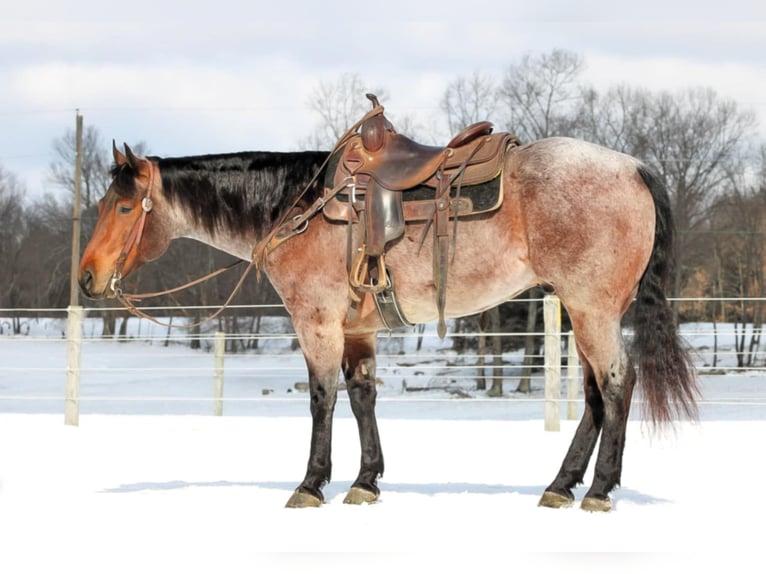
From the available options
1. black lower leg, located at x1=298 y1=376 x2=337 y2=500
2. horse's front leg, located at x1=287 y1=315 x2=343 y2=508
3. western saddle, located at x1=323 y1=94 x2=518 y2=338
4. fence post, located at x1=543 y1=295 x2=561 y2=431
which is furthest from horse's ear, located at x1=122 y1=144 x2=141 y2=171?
fence post, located at x1=543 y1=295 x2=561 y2=431

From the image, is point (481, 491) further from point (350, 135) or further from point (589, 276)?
point (350, 135)

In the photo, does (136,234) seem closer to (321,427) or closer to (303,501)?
(321,427)

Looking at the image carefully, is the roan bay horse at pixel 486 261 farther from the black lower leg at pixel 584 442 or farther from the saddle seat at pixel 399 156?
the saddle seat at pixel 399 156

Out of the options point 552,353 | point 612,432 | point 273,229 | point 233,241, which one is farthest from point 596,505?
point 552,353

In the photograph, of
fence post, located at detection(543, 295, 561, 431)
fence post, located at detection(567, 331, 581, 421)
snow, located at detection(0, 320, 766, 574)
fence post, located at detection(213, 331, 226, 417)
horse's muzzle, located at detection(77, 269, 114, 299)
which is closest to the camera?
snow, located at detection(0, 320, 766, 574)

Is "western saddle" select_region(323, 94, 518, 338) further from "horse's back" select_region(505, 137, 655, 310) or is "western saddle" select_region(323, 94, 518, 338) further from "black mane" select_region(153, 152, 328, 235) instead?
"black mane" select_region(153, 152, 328, 235)

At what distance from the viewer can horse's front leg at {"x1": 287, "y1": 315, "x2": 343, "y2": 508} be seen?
4.38 m

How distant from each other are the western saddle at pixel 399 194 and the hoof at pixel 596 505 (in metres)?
1.03

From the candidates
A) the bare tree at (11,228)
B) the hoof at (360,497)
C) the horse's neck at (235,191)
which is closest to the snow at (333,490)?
the hoof at (360,497)

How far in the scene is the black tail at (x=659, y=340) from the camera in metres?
4.17

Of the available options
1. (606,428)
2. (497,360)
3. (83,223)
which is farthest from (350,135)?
(83,223)

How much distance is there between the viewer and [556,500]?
4133mm

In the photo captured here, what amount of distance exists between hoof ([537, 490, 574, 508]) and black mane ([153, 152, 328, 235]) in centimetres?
195

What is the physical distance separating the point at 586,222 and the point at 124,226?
7.97ft
